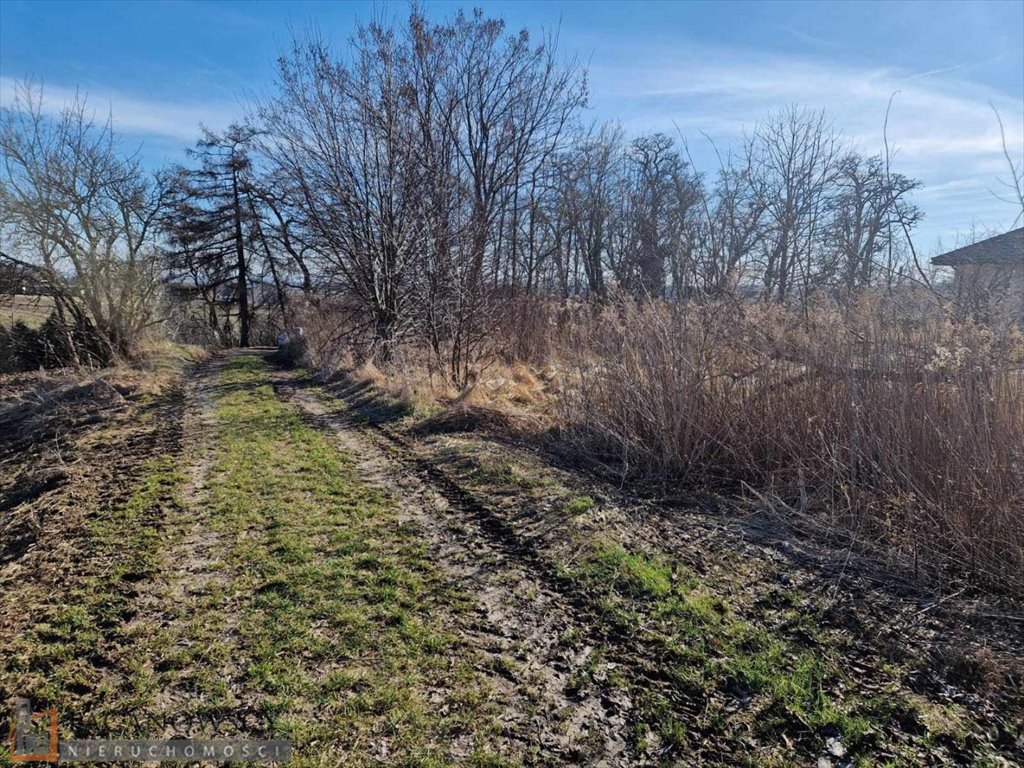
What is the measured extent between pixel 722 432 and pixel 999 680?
3180mm

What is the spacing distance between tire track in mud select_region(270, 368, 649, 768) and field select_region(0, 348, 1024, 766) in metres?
0.02

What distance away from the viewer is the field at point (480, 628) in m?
2.34

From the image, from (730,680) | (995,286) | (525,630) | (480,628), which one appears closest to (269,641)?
(480,628)

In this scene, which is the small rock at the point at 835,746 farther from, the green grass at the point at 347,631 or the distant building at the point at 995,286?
the distant building at the point at 995,286

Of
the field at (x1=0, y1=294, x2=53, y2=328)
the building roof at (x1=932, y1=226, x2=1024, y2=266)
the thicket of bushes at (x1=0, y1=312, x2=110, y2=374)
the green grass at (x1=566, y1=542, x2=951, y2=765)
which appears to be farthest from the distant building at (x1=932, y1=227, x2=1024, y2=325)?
the field at (x1=0, y1=294, x2=53, y2=328)

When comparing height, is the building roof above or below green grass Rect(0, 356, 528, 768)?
above

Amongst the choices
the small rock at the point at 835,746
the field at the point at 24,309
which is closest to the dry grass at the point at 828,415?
the small rock at the point at 835,746

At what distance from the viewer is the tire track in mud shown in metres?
2.36

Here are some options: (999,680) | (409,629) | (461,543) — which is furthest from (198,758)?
(999,680)

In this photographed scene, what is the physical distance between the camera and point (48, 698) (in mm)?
2445

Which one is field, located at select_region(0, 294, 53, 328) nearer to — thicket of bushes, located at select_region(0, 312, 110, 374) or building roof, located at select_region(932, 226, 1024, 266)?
thicket of bushes, located at select_region(0, 312, 110, 374)

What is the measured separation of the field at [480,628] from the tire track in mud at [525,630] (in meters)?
0.02

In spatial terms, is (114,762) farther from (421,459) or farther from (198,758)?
(421,459)

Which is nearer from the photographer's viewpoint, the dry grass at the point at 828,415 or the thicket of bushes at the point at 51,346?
the dry grass at the point at 828,415
